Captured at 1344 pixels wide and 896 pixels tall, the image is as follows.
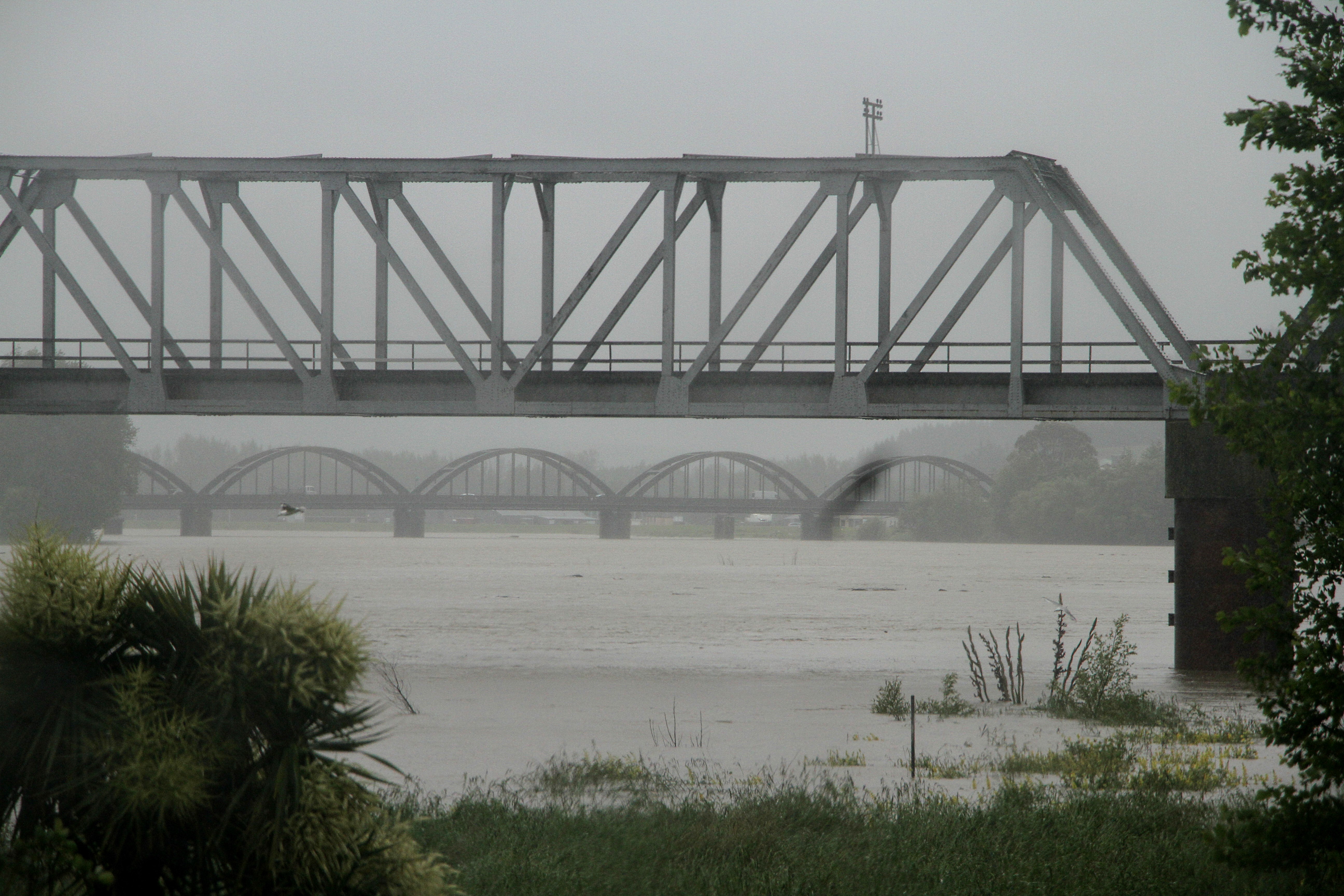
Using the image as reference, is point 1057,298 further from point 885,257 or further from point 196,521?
point 196,521

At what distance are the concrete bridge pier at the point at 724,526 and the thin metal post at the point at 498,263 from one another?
14098 centimetres

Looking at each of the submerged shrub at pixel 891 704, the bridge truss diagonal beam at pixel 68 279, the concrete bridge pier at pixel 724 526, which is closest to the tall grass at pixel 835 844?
the submerged shrub at pixel 891 704

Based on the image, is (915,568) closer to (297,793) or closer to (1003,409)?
(1003,409)

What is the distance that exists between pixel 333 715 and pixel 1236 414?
5372mm

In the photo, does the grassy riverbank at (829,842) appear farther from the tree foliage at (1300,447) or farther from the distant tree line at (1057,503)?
the distant tree line at (1057,503)

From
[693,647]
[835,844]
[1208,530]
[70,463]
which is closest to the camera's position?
[835,844]

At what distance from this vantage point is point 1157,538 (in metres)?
153

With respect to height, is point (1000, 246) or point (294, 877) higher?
point (1000, 246)

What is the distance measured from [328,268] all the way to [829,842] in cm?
1778

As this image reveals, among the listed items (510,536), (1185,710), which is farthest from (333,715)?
(510,536)

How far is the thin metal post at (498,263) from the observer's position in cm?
2295

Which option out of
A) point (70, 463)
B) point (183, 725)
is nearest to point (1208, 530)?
point (183, 725)

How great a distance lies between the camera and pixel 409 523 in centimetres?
16125

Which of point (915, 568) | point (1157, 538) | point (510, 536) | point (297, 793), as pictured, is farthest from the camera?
point (510, 536)
